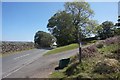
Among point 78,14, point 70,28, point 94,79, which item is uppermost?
point 78,14

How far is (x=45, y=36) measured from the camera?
101 m

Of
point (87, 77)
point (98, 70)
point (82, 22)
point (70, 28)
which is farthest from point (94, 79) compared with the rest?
point (82, 22)

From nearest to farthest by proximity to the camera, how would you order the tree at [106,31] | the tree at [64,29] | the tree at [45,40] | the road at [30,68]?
the road at [30,68] < the tree at [64,29] < the tree at [106,31] < the tree at [45,40]

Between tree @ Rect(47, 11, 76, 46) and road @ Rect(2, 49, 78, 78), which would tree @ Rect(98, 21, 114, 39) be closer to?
tree @ Rect(47, 11, 76, 46)

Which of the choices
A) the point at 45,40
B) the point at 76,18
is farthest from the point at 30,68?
the point at 45,40

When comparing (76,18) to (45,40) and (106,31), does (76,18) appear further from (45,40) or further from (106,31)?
(45,40)

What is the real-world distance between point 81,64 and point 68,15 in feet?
157

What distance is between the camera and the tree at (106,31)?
6714cm

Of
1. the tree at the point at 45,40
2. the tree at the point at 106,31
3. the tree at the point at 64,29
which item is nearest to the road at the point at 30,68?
the tree at the point at 64,29

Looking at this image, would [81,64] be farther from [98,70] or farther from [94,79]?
[94,79]

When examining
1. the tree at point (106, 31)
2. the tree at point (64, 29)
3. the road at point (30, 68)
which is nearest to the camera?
the road at point (30, 68)

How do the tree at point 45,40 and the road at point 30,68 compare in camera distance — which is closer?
the road at point 30,68

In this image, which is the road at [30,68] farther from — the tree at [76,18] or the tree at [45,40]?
the tree at [45,40]

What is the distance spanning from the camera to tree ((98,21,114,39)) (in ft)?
220
